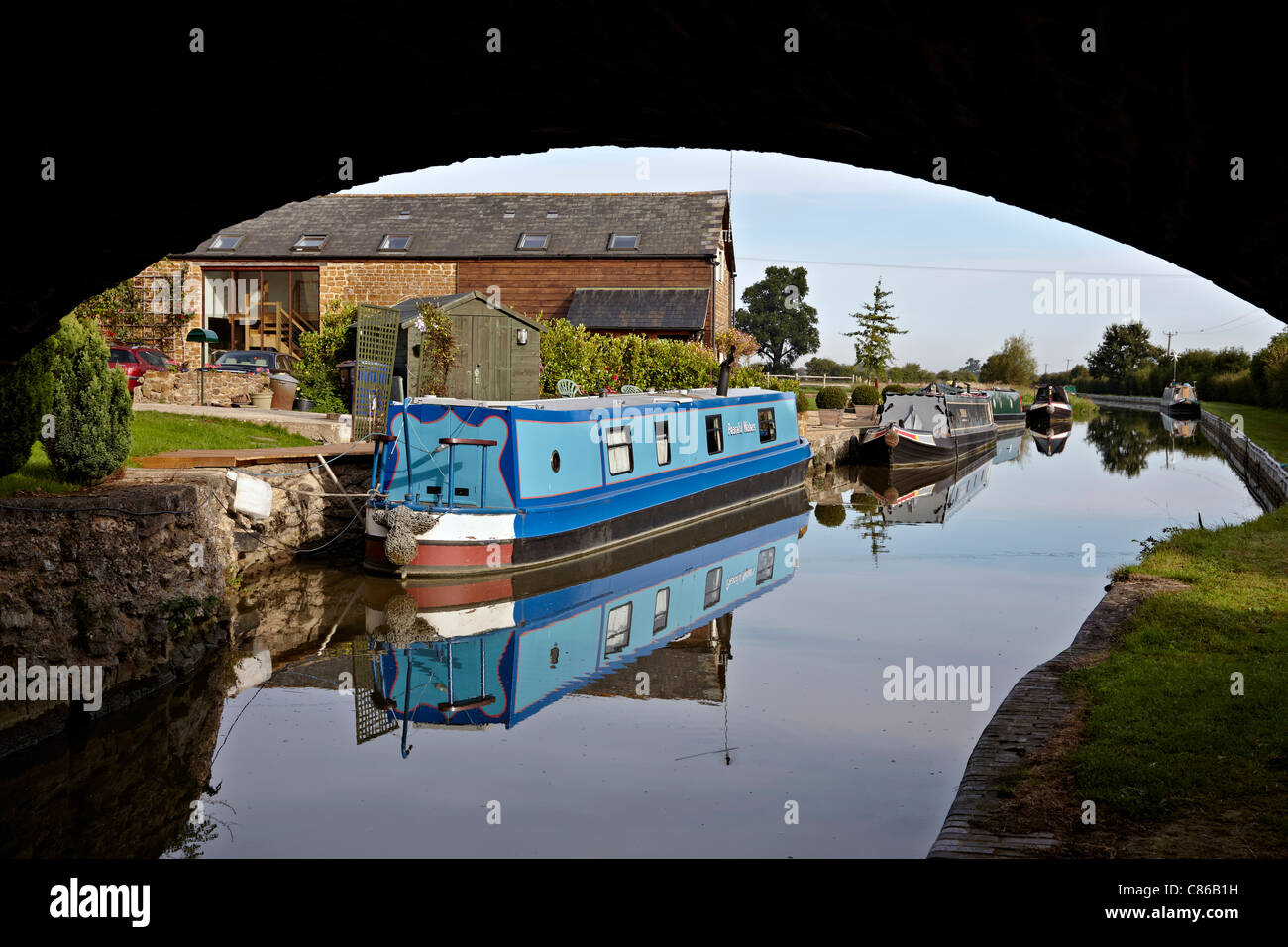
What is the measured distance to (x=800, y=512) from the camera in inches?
755

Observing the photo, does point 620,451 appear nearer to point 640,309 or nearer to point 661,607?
point 661,607

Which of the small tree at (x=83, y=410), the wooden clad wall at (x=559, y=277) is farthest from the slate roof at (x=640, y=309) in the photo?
the small tree at (x=83, y=410)

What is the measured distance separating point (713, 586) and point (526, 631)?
3113 millimetres

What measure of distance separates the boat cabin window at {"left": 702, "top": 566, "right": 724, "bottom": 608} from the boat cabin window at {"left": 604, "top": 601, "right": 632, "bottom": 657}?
0.96 meters

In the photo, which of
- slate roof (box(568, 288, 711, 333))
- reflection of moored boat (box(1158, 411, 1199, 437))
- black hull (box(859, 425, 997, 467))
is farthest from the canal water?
reflection of moored boat (box(1158, 411, 1199, 437))

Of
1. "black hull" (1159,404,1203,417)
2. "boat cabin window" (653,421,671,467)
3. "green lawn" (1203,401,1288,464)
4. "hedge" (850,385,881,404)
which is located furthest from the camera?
"black hull" (1159,404,1203,417)

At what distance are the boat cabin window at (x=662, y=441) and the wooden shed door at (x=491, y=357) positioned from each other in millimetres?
7750

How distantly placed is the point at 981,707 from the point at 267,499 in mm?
7813

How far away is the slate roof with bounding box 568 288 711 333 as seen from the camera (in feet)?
91.1

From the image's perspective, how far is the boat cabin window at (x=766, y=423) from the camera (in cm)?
1969

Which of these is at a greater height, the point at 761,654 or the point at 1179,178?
the point at 1179,178

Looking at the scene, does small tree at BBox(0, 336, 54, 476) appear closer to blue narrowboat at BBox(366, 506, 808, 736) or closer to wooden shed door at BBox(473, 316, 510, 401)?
blue narrowboat at BBox(366, 506, 808, 736)
